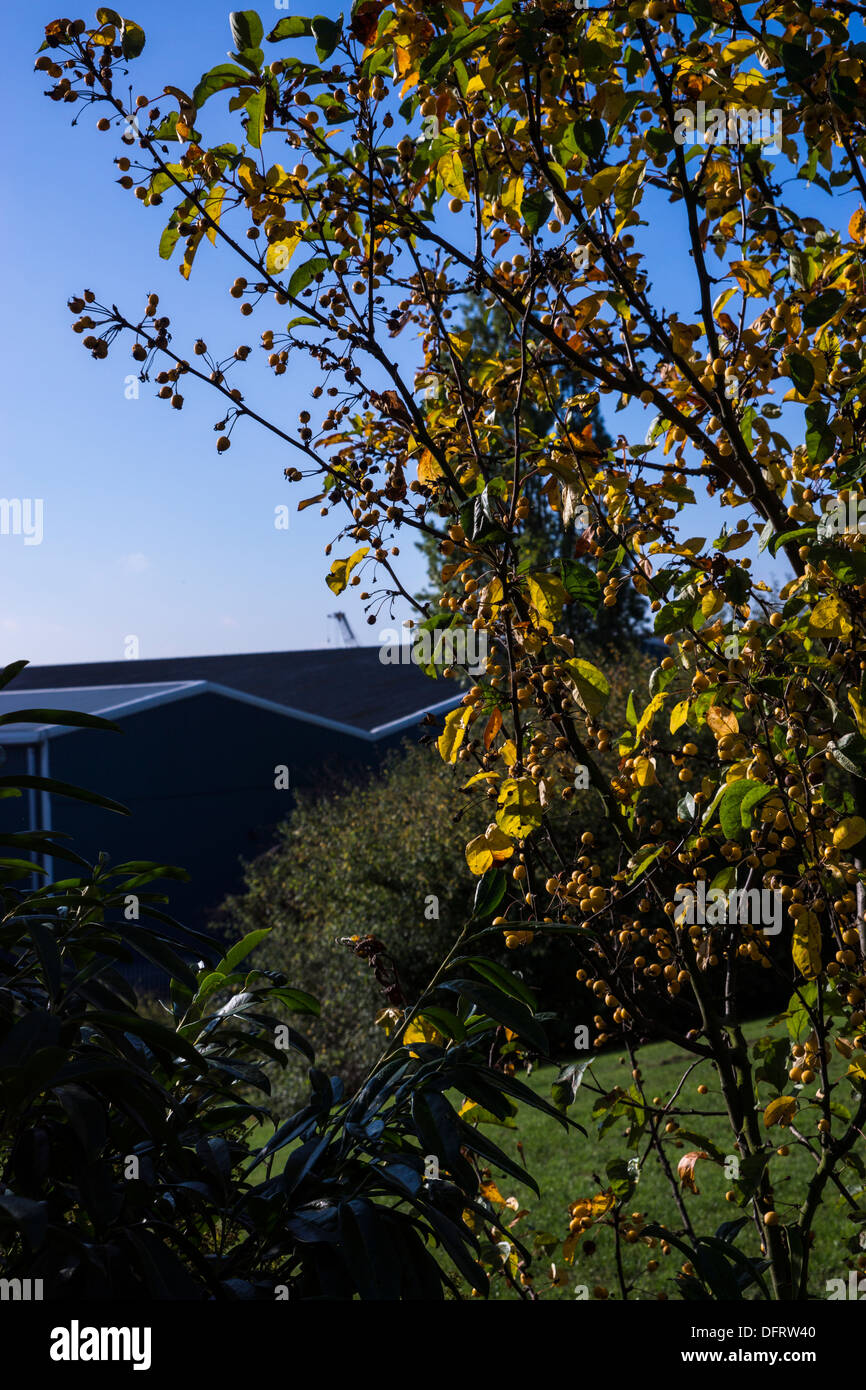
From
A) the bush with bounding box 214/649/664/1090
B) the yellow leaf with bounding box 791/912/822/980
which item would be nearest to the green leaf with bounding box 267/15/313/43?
the yellow leaf with bounding box 791/912/822/980

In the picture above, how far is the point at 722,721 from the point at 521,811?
34cm

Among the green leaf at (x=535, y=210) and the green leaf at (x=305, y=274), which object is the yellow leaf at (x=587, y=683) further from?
the green leaf at (x=305, y=274)

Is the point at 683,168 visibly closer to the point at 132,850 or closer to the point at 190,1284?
the point at 190,1284

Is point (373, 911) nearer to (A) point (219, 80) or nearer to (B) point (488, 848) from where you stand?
(B) point (488, 848)

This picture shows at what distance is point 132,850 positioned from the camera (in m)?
15.1

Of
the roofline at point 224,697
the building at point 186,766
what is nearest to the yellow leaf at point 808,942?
the roofline at point 224,697

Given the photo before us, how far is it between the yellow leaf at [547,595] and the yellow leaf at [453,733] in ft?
0.70

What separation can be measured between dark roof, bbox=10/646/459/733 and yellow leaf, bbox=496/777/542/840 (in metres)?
16.8

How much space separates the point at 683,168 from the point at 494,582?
2.08 ft

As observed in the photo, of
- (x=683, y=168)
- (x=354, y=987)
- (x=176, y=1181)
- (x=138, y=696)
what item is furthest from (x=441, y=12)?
(x=138, y=696)

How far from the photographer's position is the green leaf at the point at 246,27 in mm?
1414

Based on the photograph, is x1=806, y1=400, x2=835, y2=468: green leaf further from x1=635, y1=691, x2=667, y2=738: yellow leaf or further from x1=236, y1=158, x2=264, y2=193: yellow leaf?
x1=236, y1=158, x2=264, y2=193: yellow leaf

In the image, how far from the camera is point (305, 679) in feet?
73.0
